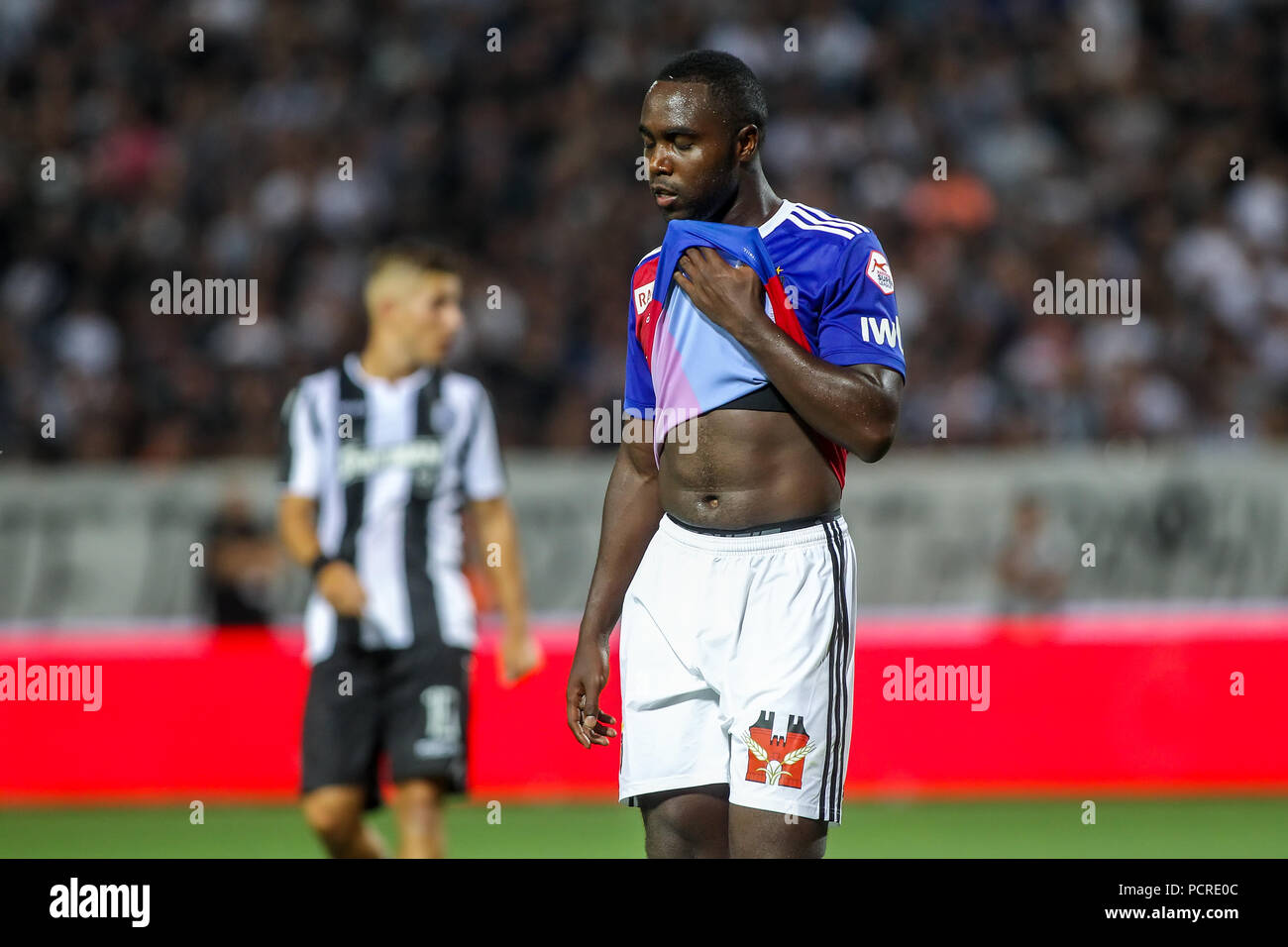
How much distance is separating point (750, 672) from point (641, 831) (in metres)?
4.47

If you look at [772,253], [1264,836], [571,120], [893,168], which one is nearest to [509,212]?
[571,120]

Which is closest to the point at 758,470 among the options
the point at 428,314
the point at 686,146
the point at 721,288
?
the point at 721,288

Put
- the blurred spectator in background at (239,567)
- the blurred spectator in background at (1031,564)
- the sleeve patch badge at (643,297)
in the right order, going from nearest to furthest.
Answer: the sleeve patch badge at (643,297) < the blurred spectator in background at (239,567) < the blurred spectator in background at (1031,564)

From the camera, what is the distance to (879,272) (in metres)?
3.94

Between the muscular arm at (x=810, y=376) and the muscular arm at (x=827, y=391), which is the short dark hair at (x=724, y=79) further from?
the muscular arm at (x=827, y=391)

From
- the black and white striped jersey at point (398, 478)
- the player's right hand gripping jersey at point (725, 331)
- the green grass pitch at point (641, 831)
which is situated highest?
the player's right hand gripping jersey at point (725, 331)

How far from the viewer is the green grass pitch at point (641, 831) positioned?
763cm

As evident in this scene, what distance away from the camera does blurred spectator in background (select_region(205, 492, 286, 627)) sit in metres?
10.7

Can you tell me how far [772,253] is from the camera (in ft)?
13.0

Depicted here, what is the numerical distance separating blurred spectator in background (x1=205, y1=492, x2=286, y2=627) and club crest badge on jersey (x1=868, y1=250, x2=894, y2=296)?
7476mm

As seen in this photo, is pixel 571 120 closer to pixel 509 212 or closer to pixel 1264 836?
pixel 509 212

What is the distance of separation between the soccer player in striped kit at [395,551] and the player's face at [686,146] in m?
2.23

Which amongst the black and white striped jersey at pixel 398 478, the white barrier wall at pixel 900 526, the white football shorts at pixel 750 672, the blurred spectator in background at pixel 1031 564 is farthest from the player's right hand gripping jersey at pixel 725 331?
the blurred spectator in background at pixel 1031 564
